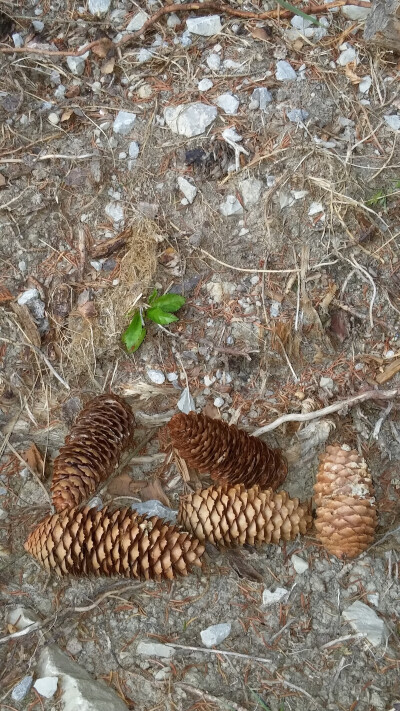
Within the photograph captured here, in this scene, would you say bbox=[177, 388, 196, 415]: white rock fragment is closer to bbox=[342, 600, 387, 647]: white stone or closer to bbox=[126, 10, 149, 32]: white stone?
bbox=[342, 600, 387, 647]: white stone

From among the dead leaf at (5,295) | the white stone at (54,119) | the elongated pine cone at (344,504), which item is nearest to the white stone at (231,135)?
the white stone at (54,119)

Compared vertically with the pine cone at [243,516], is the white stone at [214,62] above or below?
above

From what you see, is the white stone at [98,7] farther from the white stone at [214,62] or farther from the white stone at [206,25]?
the white stone at [214,62]

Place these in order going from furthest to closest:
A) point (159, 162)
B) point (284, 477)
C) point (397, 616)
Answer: point (159, 162) → point (284, 477) → point (397, 616)

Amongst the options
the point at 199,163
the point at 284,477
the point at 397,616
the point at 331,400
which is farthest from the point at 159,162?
the point at 397,616

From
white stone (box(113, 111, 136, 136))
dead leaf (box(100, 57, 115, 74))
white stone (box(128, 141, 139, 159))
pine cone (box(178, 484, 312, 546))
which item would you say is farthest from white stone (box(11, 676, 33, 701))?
dead leaf (box(100, 57, 115, 74))

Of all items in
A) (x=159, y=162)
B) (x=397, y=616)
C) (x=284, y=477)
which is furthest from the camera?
(x=159, y=162)

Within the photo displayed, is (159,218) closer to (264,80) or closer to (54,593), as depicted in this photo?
(264,80)
